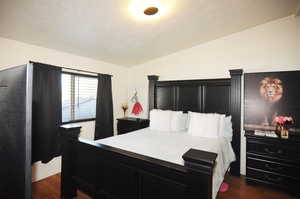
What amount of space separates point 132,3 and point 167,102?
2116 mm

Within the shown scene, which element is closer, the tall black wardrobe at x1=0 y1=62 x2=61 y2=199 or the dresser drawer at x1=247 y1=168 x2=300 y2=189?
the tall black wardrobe at x1=0 y1=62 x2=61 y2=199

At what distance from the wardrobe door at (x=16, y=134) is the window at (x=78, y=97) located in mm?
2750

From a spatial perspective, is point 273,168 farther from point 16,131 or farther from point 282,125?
point 16,131

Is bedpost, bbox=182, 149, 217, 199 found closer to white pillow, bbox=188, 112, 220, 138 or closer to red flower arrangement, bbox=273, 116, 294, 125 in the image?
white pillow, bbox=188, 112, 220, 138

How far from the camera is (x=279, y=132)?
2.37m

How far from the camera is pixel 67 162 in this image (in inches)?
81.0

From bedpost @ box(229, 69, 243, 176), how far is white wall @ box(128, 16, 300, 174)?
0.13 metres

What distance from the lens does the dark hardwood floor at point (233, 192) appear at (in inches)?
86.4

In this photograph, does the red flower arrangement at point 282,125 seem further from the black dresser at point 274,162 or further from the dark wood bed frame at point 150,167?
the dark wood bed frame at point 150,167

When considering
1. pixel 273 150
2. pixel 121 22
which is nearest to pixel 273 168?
pixel 273 150

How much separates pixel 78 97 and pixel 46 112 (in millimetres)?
736

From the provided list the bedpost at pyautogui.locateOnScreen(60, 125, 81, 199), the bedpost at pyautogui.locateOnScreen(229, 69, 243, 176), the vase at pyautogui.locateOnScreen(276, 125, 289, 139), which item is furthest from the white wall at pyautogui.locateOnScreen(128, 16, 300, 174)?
the bedpost at pyautogui.locateOnScreen(60, 125, 81, 199)

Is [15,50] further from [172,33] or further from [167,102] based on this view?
[167,102]

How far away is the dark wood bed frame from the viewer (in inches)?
47.3
